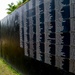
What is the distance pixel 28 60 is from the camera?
18.9ft

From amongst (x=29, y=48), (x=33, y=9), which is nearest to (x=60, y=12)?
(x=33, y=9)

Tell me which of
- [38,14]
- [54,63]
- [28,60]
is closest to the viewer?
[54,63]

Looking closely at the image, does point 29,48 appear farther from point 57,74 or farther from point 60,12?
point 60,12

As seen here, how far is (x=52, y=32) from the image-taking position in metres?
3.84

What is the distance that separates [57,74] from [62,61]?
1.40 feet

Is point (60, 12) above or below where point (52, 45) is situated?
above

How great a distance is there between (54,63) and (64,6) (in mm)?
1038

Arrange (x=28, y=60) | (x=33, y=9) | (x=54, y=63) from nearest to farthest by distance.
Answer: (x=54, y=63) → (x=33, y=9) → (x=28, y=60)

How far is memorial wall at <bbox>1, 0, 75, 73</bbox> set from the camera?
129 inches

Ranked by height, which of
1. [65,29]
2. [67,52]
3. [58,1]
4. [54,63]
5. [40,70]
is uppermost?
[58,1]

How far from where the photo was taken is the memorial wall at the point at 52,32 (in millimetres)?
3273

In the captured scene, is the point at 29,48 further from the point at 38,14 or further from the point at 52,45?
the point at 52,45

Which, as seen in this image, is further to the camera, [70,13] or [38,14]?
[38,14]

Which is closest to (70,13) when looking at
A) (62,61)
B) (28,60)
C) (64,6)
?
(64,6)
